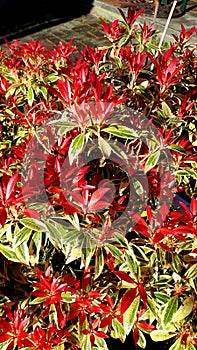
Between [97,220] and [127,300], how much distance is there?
25cm

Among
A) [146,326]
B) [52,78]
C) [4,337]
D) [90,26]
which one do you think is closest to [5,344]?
[4,337]

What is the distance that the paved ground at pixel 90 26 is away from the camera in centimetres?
495

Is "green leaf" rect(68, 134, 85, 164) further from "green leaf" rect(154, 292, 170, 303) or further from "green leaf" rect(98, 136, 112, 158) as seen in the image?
"green leaf" rect(154, 292, 170, 303)

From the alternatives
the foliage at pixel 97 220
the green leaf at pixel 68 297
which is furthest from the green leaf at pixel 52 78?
the green leaf at pixel 68 297

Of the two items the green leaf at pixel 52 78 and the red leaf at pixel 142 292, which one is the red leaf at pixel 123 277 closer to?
the red leaf at pixel 142 292

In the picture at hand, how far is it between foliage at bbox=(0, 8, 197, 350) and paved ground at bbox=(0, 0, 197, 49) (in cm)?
348

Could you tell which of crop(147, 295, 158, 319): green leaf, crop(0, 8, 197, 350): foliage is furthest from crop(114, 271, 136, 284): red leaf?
crop(147, 295, 158, 319): green leaf

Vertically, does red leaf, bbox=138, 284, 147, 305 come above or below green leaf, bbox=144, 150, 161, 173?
below

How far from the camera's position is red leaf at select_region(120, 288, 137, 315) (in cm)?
114

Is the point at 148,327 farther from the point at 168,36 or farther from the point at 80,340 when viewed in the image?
the point at 168,36

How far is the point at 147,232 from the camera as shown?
A: 1230 mm

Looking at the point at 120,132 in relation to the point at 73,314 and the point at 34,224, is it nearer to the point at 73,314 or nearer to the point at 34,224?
the point at 34,224

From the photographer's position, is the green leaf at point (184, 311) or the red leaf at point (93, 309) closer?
the green leaf at point (184, 311)

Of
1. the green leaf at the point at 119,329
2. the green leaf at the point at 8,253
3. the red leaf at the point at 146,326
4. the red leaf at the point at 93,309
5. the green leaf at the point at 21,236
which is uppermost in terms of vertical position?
the green leaf at the point at 21,236
